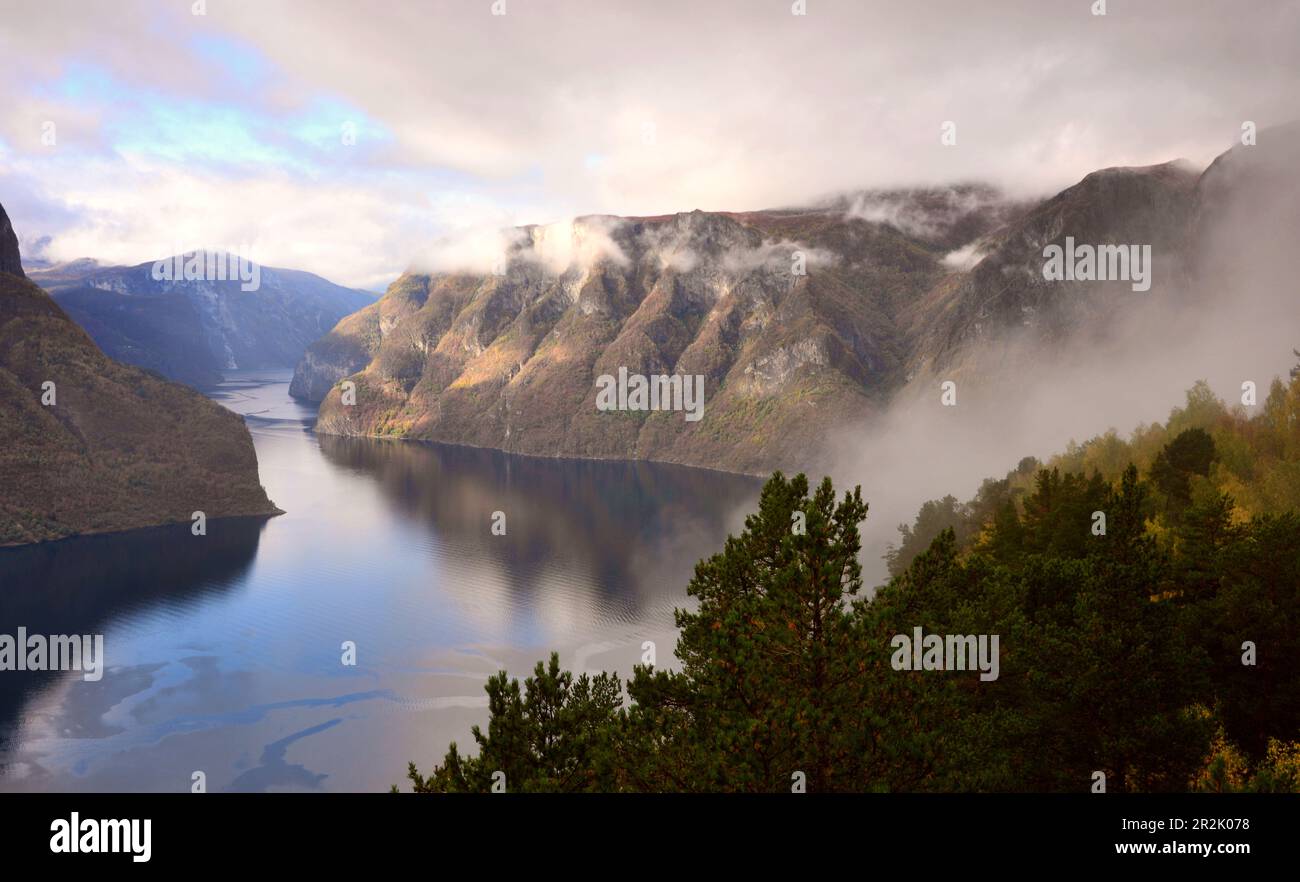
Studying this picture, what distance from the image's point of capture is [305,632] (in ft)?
414

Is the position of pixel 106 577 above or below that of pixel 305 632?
above

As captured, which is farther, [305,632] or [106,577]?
[106,577]

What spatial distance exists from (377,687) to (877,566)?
238 feet

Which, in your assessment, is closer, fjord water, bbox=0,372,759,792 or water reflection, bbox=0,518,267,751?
fjord water, bbox=0,372,759,792

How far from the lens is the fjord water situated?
85.1 m

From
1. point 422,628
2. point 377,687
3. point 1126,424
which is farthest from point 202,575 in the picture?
point 1126,424

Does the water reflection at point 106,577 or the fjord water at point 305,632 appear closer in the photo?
the fjord water at point 305,632

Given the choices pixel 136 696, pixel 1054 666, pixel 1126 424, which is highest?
pixel 1126 424

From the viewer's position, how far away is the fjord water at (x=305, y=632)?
85.1 metres
